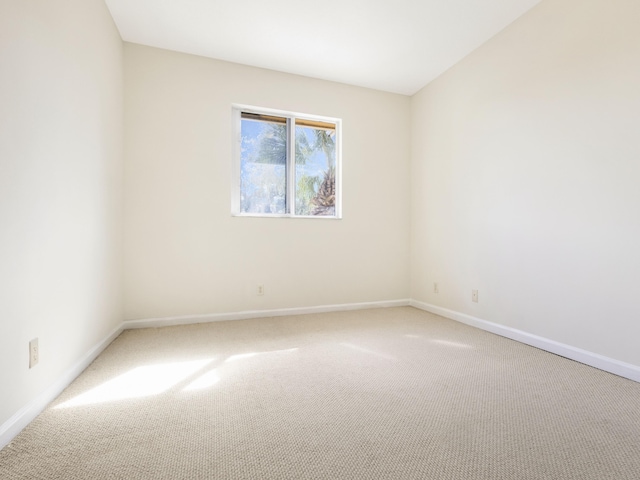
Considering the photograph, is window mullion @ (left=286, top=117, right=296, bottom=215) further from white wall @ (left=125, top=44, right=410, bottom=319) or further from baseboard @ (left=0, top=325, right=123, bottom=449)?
baseboard @ (left=0, top=325, right=123, bottom=449)

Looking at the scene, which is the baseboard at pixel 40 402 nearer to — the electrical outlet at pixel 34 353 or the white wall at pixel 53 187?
the white wall at pixel 53 187

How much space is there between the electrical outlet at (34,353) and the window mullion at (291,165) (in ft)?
7.66

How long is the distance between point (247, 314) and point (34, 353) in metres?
1.84

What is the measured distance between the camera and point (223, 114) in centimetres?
304

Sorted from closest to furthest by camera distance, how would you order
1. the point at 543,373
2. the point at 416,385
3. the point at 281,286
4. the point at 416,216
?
the point at 416,385, the point at 543,373, the point at 281,286, the point at 416,216

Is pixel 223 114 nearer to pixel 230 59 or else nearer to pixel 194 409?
pixel 230 59

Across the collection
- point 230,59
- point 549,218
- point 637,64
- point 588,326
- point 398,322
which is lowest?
point 398,322

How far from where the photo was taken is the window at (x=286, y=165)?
322 centimetres

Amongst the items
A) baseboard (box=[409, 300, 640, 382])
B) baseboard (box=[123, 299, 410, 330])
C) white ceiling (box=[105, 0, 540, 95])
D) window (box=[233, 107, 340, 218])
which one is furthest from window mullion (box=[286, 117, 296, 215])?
baseboard (box=[409, 300, 640, 382])

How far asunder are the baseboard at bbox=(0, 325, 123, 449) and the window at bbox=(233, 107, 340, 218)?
67.6 inches

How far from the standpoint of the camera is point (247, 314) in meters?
3.12

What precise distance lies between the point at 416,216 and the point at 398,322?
1.36 meters

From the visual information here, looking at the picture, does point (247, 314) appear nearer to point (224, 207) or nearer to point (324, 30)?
point (224, 207)

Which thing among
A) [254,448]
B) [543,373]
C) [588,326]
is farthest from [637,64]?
[254,448]
